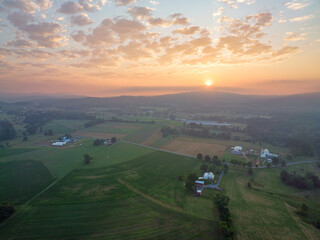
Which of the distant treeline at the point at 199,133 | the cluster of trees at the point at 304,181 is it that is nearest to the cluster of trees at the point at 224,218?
the cluster of trees at the point at 304,181

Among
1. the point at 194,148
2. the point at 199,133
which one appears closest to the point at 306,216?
the point at 194,148

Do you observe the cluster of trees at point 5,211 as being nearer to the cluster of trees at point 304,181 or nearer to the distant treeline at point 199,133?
the cluster of trees at point 304,181

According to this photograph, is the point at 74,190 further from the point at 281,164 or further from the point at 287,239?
the point at 281,164

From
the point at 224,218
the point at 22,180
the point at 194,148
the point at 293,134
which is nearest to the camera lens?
the point at 224,218

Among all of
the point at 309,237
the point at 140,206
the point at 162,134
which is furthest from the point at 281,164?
the point at 162,134

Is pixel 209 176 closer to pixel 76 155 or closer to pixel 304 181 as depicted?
pixel 304 181
